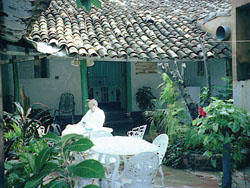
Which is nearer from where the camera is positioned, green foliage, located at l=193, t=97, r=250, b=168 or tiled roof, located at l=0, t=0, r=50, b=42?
tiled roof, located at l=0, t=0, r=50, b=42

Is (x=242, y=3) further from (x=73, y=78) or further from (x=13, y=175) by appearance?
(x=73, y=78)

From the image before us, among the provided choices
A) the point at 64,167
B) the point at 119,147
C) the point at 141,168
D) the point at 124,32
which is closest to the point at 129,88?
the point at 124,32

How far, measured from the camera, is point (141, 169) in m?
3.96

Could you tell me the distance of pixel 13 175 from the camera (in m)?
2.57

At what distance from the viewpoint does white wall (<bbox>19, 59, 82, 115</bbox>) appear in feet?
34.8

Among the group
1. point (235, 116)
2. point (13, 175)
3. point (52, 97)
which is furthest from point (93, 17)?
point (13, 175)

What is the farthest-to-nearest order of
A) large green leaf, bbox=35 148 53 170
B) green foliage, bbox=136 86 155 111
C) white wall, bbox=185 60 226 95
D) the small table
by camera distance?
1. green foliage, bbox=136 86 155 111
2. white wall, bbox=185 60 226 95
3. the small table
4. large green leaf, bbox=35 148 53 170

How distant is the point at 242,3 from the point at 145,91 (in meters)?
5.76

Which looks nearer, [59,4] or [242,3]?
[242,3]

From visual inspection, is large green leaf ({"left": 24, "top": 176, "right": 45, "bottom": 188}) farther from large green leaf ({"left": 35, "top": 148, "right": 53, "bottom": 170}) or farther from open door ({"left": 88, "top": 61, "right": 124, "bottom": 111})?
open door ({"left": 88, "top": 61, "right": 124, "bottom": 111})

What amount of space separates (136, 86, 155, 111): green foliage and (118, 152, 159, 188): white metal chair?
7.25 m

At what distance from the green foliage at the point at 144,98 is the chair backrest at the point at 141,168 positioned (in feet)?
23.8

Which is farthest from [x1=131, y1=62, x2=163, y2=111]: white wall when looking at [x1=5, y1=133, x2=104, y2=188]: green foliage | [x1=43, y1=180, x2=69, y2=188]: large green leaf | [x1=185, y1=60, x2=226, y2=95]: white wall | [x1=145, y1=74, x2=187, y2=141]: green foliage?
[x1=43, y1=180, x2=69, y2=188]: large green leaf

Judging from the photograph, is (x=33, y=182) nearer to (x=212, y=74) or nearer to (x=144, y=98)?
(x=212, y=74)
